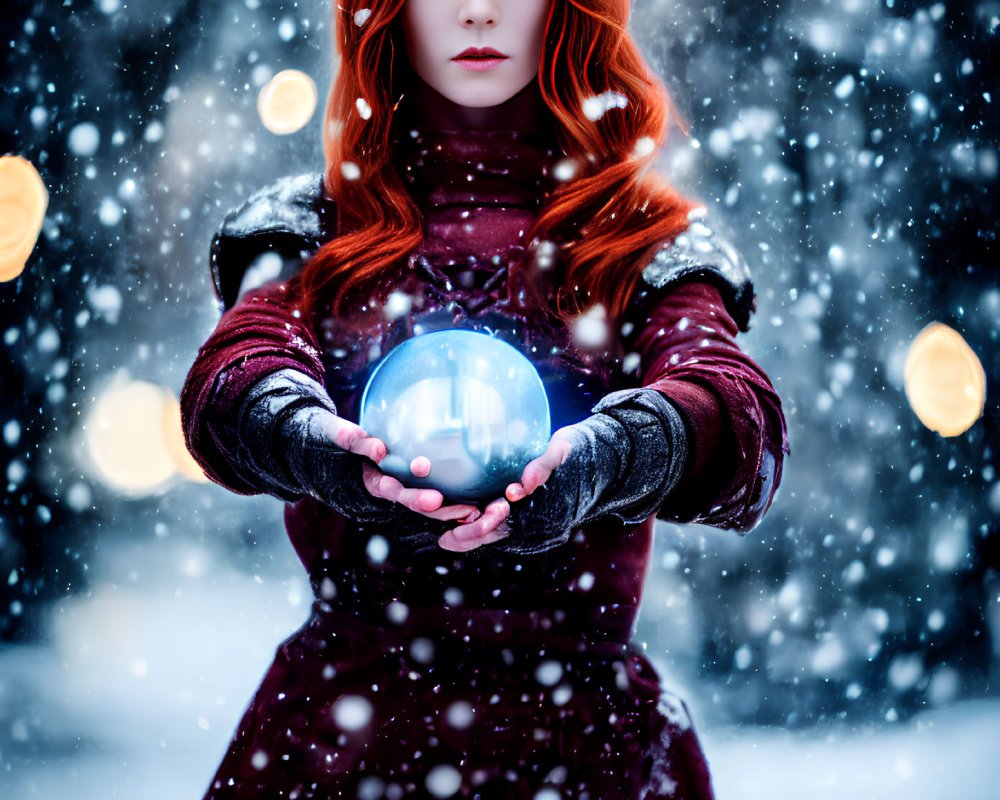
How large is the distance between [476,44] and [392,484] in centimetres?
38

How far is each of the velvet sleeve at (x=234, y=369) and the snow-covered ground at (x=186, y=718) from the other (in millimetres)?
693

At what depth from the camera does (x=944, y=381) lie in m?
1.52

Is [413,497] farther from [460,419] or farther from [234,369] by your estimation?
[234,369]

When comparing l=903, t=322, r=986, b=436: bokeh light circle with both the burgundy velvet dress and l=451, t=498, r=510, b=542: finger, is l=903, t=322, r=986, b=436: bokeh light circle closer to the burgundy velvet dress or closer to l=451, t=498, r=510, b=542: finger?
the burgundy velvet dress

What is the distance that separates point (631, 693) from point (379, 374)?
301mm

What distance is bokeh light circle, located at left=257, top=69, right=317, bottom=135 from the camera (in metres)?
1.36

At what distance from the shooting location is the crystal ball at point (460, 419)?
1.92 ft

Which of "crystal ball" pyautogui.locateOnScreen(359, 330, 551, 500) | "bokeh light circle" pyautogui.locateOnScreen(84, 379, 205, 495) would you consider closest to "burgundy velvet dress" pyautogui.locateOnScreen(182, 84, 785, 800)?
"crystal ball" pyautogui.locateOnScreen(359, 330, 551, 500)

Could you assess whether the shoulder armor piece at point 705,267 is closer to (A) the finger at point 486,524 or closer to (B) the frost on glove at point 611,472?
(B) the frost on glove at point 611,472

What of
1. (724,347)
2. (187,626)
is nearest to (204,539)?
(187,626)

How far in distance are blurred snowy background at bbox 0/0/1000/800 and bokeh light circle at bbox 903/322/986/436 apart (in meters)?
0.02

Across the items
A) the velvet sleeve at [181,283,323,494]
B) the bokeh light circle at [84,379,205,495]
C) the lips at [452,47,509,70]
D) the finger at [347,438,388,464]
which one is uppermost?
the bokeh light circle at [84,379,205,495]

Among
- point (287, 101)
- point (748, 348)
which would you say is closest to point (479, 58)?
point (287, 101)

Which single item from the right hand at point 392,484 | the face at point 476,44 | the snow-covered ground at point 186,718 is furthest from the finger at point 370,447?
the snow-covered ground at point 186,718
